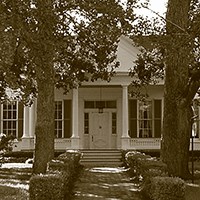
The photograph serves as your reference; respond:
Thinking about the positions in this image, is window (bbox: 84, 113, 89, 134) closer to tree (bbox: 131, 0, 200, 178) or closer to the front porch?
the front porch


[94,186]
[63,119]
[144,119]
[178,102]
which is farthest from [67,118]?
[94,186]

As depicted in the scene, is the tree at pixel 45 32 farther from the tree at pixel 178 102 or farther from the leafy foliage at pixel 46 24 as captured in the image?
the tree at pixel 178 102

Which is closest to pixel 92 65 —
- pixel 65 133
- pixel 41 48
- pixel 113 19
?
pixel 65 133

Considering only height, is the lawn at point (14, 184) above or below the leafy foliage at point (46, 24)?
below

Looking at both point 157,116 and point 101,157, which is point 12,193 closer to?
point 101,157

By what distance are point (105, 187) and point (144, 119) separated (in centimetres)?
1547

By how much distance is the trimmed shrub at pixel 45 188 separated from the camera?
35.9 feet

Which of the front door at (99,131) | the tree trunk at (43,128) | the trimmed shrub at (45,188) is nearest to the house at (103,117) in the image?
the front door at (99,131)

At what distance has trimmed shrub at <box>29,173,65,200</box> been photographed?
10938 mm

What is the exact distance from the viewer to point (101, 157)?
29719 mm

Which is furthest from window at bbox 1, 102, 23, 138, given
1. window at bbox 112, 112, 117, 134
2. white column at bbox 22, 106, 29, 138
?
window at bbox 112, 112, 117, 134

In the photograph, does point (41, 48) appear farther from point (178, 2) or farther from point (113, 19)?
point (178, 2)

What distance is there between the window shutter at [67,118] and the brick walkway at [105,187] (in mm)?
9837

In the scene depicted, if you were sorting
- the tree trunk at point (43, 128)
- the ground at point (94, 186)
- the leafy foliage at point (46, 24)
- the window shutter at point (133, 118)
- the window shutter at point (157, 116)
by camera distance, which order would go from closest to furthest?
the leafy foliage at point (46, 24)
the ground at point (94, 186)
the tree trunk at point (43, 128)
the window shutter at point (157, 116)
the window shutter at point (133, 118)
